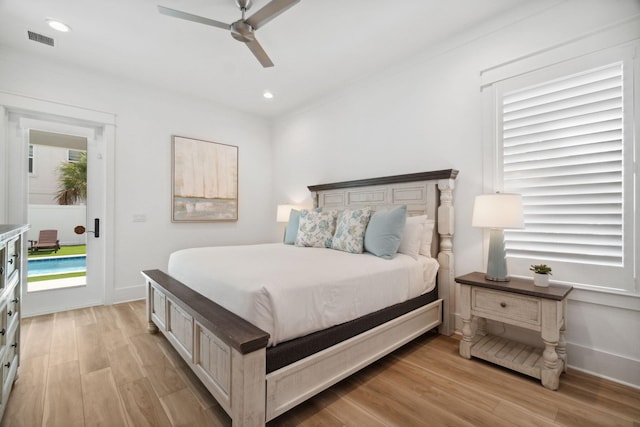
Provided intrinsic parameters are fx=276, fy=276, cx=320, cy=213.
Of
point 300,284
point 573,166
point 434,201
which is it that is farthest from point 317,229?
point 573,166

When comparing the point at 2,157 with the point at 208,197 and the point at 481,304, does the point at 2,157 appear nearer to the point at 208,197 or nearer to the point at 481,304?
the point at 208,197

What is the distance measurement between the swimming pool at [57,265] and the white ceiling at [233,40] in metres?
2.28

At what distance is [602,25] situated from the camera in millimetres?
1933

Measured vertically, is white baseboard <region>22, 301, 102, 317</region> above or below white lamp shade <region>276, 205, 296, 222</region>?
below

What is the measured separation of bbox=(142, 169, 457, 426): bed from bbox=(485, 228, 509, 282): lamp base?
0.47 m

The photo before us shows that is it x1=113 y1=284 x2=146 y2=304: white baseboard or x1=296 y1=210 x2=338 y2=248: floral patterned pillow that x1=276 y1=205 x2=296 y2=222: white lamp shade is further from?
x1=113 y1=284 x2=146 y2=304: white baseboard

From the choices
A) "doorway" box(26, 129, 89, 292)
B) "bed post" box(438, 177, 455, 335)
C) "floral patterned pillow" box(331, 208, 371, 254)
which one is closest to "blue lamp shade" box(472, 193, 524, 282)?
"bed post" box(438, 177, 455, 335)

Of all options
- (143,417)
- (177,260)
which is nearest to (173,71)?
(177,260)

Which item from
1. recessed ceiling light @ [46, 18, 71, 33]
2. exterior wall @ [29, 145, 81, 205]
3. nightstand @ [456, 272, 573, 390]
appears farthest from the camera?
exterior wall @ [29, 145, 81, 205]

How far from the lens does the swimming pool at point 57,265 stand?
3109 mm

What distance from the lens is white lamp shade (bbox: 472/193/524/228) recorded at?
6.61 ft

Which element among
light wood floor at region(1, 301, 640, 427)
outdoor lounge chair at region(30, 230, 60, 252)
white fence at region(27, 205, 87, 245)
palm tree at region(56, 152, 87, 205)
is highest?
palm tree at region(56, 152, 87, 205)

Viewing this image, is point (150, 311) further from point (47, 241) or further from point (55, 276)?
point (47, 241)

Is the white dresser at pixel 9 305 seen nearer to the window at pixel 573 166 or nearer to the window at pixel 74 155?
the window at pixel 74 155
